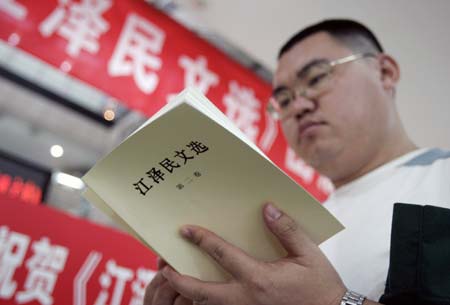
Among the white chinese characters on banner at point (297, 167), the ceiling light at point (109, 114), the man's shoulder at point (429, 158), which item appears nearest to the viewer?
the man's shoulder at point (429, 158)

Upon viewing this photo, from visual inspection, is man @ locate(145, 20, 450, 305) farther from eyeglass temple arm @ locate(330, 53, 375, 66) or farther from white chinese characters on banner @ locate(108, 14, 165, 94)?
white chinese characters on banner @ locate(108, 14, 165, 94)

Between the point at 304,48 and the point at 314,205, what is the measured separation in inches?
29.0

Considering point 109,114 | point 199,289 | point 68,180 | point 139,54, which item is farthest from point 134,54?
point 68,180

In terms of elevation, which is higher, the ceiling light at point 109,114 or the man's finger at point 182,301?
the ceiling light at point 109,114

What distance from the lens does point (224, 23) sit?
185 centimetres

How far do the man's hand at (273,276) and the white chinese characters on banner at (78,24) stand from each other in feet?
4.02

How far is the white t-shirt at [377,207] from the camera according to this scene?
2.27 feet

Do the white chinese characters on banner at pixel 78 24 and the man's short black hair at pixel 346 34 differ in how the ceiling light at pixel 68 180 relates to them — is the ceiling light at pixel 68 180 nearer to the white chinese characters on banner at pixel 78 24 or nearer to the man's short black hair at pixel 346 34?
the white chinese characters on banner at pixel 78 24

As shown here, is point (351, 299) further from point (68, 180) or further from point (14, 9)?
point (68, 180)

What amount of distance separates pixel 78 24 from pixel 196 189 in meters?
1.26

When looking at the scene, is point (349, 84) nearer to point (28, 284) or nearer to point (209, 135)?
point (209, 135)

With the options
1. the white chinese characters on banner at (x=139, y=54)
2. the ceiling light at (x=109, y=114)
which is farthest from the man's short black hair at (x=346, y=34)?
the ceiling light at (x=109, y=114)

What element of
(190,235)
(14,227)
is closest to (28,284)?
(14,227)

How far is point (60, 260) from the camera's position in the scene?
4.71 ft
